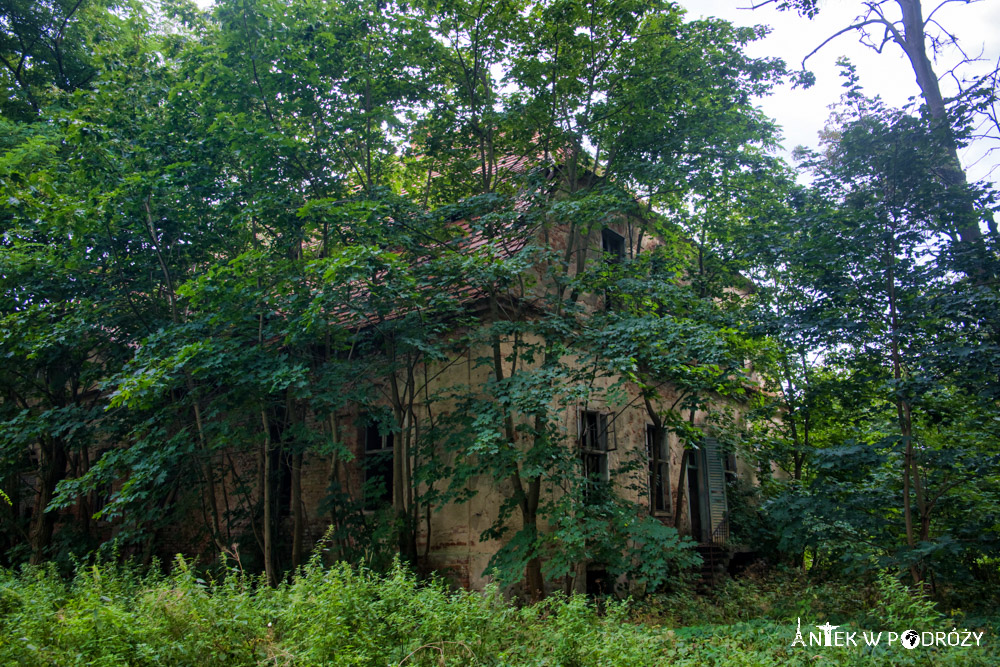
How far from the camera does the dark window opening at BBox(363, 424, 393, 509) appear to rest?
8641mm

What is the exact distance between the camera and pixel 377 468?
9898mm

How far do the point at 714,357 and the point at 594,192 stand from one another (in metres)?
2.97

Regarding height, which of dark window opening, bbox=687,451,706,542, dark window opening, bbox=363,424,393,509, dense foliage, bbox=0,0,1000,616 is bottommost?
dark window opening, bbox=687,451,706,542

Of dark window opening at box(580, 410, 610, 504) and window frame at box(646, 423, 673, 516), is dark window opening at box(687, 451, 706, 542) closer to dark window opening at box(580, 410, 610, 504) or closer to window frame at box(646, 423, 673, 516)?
window frame at box(646, 423, 673, 516)

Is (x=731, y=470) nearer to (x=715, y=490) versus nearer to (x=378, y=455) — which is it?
(x=715, y=490)

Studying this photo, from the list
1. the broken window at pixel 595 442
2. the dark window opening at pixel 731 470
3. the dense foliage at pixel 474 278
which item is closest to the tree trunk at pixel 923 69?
the dense foliage at pixel 474 278

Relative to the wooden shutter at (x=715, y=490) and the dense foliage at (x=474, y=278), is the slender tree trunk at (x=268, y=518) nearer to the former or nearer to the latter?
the dense foliage at (x=474, y=278)

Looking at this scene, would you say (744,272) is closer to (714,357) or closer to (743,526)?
(743,526)

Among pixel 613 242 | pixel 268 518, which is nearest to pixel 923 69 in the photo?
pixel 613 242

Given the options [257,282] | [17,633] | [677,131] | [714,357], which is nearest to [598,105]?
[677,131]

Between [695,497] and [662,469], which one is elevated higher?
[662,469]

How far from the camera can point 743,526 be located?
500 inches

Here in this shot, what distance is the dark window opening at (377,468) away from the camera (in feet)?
28.3

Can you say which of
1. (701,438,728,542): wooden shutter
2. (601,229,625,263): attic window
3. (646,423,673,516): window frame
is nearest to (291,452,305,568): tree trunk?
(646,423,673,516): window frame
